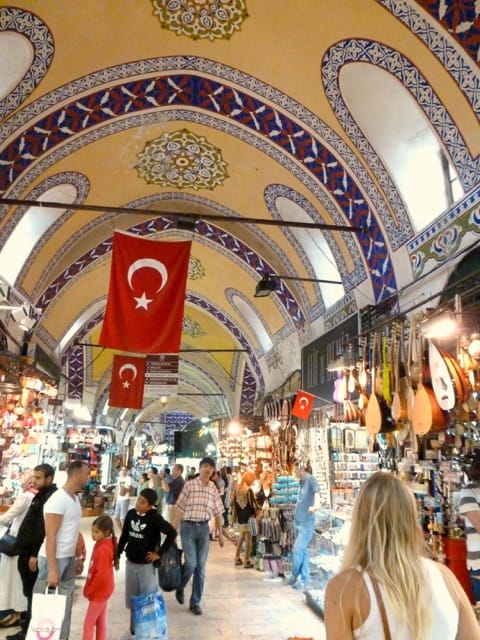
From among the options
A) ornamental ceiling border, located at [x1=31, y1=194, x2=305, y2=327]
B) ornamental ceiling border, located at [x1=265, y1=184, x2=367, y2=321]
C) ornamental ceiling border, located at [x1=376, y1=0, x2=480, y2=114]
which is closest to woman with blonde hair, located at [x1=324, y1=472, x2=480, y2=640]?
ornamental ceiling border, located at [x1=376, y1=0, x2=480, y2=114]

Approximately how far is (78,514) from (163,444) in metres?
33.8

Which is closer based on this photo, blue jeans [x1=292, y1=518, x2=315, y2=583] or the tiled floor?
the tiled floor

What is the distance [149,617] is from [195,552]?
1.54 metres

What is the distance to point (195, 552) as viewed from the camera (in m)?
5.32

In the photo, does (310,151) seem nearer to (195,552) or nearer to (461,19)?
(461,19)

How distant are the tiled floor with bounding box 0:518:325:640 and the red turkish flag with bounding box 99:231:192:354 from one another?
2619 millimetres

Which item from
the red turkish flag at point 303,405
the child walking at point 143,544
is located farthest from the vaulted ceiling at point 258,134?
the child walking at point 143,544

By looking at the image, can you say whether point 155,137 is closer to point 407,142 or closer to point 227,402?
point 407,142

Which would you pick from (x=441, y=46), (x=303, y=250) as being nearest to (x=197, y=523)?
(x=303, y=250)

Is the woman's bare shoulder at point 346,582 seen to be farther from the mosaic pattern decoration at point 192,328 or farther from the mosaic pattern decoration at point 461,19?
the mosaic pattern decoration at point 192,328

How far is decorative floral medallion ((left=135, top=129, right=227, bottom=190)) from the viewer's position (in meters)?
7.18

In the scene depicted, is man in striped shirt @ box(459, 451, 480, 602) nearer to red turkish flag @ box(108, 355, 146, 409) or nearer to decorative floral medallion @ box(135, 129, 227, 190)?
decorative floral medallion @ box(135, 129, 227, 190)

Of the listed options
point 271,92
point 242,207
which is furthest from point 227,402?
point 271,92

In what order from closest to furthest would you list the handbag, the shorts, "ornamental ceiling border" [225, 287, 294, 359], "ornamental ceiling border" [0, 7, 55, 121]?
the shorts, the handbag, "ornamental ceiling border" [0, 7, 55, 121], "ornamental ceiling border" [225, 287, 294, 359]
